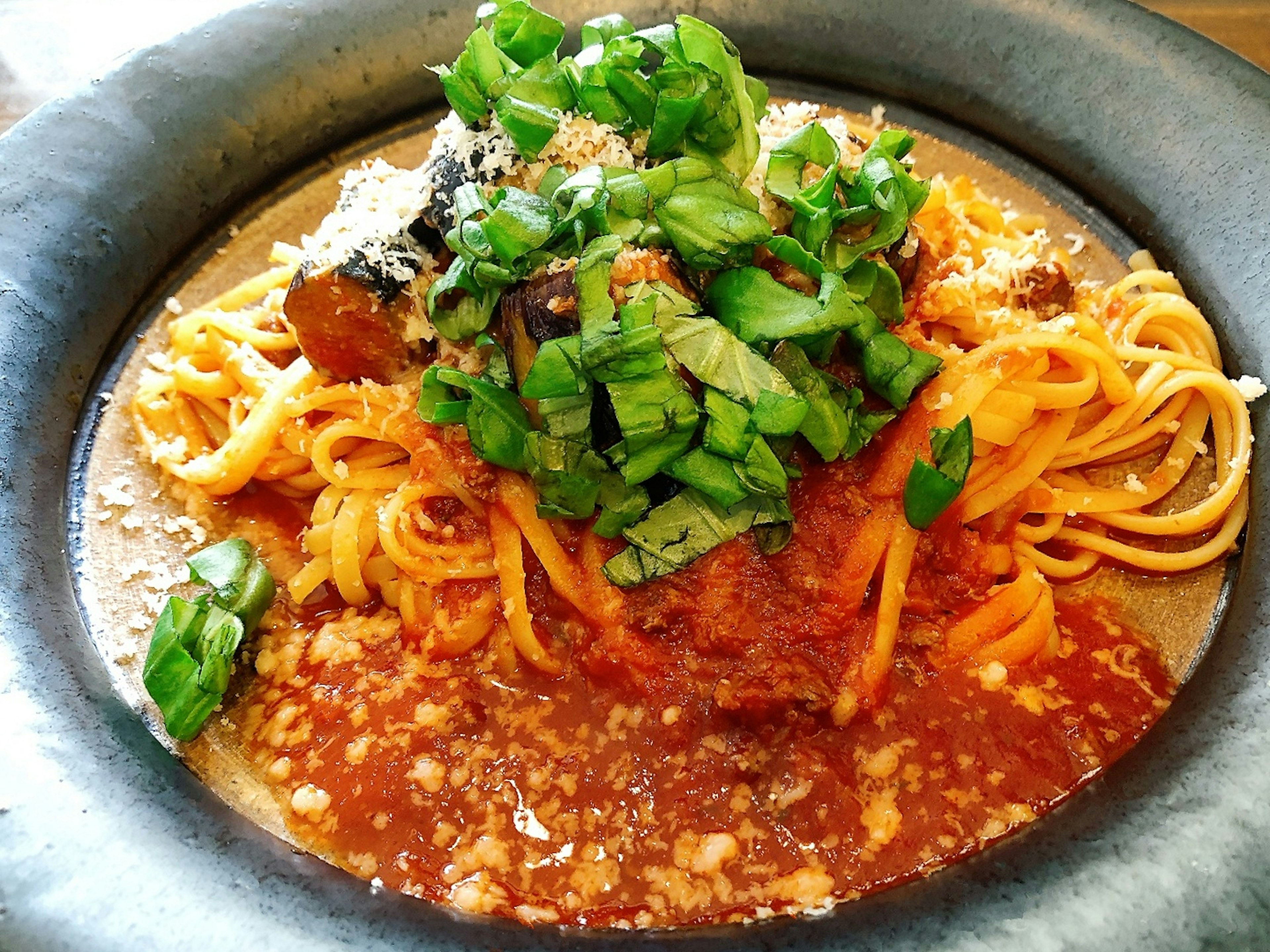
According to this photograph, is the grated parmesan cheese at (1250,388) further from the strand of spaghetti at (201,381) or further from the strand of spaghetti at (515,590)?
the strand of spaghetti at (201,381)

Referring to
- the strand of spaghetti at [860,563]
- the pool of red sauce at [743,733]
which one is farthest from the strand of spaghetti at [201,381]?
the strand of spaghetti at [860,563]

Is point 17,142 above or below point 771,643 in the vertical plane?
above

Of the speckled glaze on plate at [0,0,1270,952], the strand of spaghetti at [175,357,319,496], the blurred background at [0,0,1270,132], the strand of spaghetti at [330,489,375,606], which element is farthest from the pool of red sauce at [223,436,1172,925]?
the blurred background at [0,0,1270,132]

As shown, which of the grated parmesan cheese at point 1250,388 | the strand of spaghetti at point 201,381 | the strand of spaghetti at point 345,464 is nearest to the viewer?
the grated parmesan cheese at point 1250,388

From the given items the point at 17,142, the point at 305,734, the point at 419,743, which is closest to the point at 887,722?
the point at 419,743

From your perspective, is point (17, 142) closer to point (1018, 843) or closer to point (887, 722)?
point (887, 722)

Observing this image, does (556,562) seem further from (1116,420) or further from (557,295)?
(1116,420)

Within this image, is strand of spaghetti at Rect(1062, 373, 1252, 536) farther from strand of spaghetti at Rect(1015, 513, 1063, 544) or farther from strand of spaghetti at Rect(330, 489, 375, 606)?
strand of spaghetti at Rect(330, 489, 375, 606)
